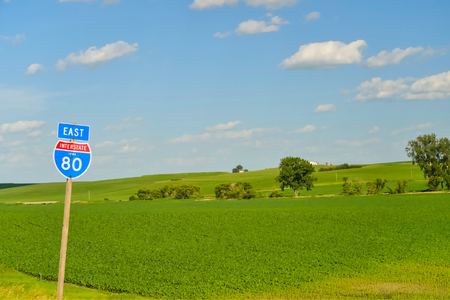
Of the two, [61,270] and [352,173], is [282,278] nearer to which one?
[61,270]

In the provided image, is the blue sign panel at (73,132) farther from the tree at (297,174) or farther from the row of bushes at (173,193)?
the row of bushes at (173,193)

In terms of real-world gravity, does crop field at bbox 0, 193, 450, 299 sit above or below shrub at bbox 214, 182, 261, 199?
below

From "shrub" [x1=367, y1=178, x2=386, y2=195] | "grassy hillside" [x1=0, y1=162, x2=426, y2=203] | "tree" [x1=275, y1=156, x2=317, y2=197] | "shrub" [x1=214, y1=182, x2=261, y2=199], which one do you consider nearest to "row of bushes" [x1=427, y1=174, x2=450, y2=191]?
"grassy hillside" [x1=0, y1=162, x2=426, y2=203]

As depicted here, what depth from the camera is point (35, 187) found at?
192250 millimetres

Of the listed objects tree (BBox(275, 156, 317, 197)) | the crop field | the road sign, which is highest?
tree (BBox(275, 156, 317, 197))

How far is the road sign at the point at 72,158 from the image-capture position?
1218 centimetres

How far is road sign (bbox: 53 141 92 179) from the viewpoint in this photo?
1218cm

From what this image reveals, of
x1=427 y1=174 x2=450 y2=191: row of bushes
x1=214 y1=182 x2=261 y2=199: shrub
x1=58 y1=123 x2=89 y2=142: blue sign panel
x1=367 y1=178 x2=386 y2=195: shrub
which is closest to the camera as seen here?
x1=58 y1=123 x2=89 y2=142: blue sign panel

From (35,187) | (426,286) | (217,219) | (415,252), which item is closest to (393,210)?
(217,219)

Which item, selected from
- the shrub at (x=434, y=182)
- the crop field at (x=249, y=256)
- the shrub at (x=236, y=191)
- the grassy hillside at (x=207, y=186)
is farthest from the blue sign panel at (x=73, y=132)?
the grassy hillside at (x=207, y=186)

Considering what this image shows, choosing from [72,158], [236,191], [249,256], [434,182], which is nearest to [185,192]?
[236,191]

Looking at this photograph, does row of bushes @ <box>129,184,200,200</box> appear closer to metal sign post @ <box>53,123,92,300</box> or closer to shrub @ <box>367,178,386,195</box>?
shrub @ <box>367,178,386,195</box>

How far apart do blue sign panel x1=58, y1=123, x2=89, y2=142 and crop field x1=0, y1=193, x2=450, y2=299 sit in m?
9.08

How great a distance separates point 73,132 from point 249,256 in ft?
56.7
